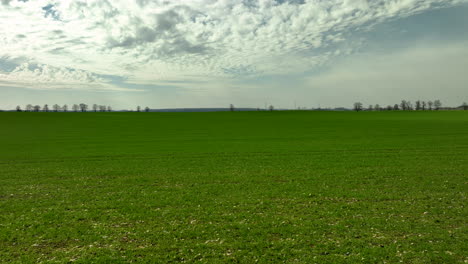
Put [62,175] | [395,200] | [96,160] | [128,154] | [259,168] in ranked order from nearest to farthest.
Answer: [395,200] → [62,175] → [259,168] → [96,160] → [128,154]

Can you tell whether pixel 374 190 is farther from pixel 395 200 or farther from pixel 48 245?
pixel 48 245

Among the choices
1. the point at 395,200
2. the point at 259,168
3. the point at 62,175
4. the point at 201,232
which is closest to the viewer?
the point at 201,232

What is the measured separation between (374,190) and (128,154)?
2539 centimetres

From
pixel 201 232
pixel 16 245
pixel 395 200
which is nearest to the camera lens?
pixel 16 245

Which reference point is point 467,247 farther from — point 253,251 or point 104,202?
point 104,202

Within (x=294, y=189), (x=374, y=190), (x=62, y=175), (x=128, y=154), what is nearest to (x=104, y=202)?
(x=62, y=175)

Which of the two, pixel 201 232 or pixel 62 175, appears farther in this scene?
pixel 62 175

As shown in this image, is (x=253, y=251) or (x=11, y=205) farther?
(x=11, y=205)

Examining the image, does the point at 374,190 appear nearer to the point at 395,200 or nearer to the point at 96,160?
the point at 395,200

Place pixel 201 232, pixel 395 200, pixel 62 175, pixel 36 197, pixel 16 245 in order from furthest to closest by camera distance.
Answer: pixel 62 175
pixel 36 197
pixel 395 200
pixel 201 232
pixel 16 245

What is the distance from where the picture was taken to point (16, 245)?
9891 mm

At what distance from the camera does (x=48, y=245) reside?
990cm

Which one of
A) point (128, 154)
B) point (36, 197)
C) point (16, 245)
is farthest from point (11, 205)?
point (128, 154)

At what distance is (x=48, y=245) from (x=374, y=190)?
15.8 m
